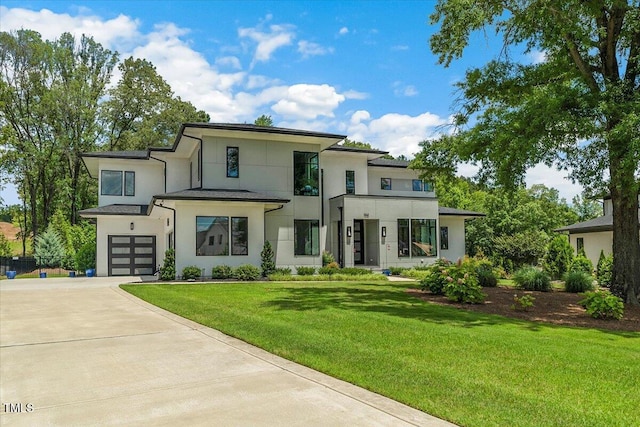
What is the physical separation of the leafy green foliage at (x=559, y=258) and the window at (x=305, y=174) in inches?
490

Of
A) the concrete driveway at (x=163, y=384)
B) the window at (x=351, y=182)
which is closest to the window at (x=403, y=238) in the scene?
the window at (x=351, y=182)

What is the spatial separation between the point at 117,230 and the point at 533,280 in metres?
20.9

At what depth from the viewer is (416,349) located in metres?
6.95

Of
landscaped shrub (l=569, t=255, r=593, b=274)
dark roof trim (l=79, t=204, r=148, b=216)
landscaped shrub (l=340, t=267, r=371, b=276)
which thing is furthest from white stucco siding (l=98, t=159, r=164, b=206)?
landscaped shrub (l=569, t=255, r=593, b=274)

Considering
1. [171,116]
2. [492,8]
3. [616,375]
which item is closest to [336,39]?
[492,8]

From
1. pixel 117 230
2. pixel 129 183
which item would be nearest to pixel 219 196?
pixel 117 230

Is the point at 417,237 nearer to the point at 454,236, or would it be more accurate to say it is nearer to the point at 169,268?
the point at 454,236

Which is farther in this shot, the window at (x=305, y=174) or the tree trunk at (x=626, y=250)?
the window at (x=305, y=174)

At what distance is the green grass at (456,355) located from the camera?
4574 millimetres

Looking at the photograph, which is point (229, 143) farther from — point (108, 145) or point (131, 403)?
point (108, 145)

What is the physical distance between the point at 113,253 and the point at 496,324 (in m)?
22.4

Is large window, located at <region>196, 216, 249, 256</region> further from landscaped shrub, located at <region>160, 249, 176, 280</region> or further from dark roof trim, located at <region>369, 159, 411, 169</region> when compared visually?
dark roof trim, located at <region>369, 159, 411, 169</region>

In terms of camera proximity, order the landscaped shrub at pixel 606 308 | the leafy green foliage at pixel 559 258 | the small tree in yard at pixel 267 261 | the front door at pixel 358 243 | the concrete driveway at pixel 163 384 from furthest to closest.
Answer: the front door at pixel 358 243 → the leafy green foliage at pixel 559 258 → the small tree in yard at pixel 267 261 → the landscaped shrub at pixel 606 308 → the concrete driveway at pixel 163 384

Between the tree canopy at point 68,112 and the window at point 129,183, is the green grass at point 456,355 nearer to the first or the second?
the window at point 129,183
